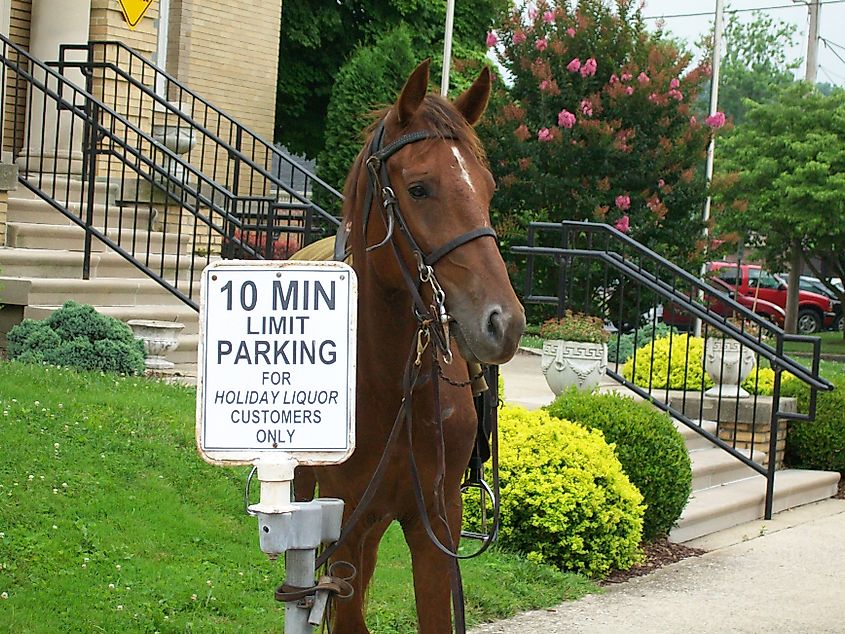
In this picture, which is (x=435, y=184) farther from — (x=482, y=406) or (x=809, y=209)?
(x=809, y=209)

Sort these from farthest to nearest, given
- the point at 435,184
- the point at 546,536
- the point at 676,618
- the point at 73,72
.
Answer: the point at 73,72 < the point at 546,536 < the point at 676,618 < the point at 435,184

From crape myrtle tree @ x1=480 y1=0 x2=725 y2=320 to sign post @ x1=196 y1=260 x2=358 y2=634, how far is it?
1483 centimetres

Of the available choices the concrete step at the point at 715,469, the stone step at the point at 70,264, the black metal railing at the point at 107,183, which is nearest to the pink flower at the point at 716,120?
the black metal railing at the point at 107,183

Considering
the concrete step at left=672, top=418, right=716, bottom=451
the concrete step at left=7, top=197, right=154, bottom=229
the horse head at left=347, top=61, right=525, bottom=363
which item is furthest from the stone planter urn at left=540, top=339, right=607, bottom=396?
the horse head at left=347, top=61, right=525, bottom=363

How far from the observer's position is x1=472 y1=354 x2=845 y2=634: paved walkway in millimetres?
6711

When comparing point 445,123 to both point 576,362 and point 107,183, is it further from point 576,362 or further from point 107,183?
point 107,183

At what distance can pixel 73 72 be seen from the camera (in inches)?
530

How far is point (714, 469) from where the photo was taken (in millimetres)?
10258

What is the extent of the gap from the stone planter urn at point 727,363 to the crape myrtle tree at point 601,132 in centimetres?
694

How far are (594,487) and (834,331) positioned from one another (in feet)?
104

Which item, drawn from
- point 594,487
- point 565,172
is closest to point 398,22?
point 565,172

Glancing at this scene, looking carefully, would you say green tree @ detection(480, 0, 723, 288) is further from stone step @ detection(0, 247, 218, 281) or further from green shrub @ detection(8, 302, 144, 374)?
green shrub @ detection(8, 302, 144, 374)

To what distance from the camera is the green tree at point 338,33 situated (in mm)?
22828

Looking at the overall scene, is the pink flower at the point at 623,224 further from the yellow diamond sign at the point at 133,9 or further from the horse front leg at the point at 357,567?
the horse front leg at the point at 357,567
